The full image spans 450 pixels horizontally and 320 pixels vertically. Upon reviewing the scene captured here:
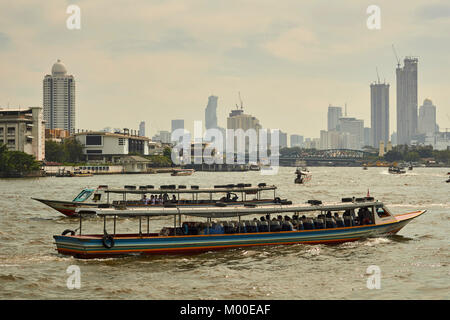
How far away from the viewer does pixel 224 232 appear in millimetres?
25828

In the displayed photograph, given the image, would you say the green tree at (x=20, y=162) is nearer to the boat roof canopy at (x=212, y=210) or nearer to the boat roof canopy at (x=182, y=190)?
the boat roof canopy at (x=182, y=190)

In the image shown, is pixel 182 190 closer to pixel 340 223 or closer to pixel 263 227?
pixel 263 227

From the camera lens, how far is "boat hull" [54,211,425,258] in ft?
78.0

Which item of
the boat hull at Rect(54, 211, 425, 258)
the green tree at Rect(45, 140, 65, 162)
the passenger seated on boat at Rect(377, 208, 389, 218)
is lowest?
the boat hull at Rect(54, 211, 425, 258)

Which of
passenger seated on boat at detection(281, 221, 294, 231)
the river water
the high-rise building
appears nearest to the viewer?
the river water

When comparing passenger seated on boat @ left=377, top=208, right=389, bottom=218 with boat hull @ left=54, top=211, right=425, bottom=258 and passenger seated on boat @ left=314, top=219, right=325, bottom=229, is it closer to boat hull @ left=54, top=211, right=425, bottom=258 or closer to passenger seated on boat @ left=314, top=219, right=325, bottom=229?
boat hull @ left=54, top=211, right=425, bottom=258

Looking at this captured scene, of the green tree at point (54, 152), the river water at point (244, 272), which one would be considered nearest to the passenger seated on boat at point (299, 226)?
the river water at point (244, 272)

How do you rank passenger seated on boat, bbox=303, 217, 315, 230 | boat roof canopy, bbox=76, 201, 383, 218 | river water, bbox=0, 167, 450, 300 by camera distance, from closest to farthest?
river water, bbox=0, 167, 450, 300 → boat roof canopy, bbox=76, 201, 383, 218 → passenger seated on boat, bbox=303, 217, 315, 230

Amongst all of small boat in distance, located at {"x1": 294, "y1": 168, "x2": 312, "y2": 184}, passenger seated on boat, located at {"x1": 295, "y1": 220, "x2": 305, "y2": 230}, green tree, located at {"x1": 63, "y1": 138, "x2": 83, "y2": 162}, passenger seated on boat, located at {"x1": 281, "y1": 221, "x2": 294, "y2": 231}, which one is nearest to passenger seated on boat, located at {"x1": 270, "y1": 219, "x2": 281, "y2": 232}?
passenger seated on boat, located at {"x1": 281, "y1": 221, "x2": 294, "y2": 231}

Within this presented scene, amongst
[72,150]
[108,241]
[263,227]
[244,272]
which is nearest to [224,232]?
[263,227]

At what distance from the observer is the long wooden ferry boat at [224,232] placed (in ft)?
78.3

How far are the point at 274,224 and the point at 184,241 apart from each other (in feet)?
15.7
